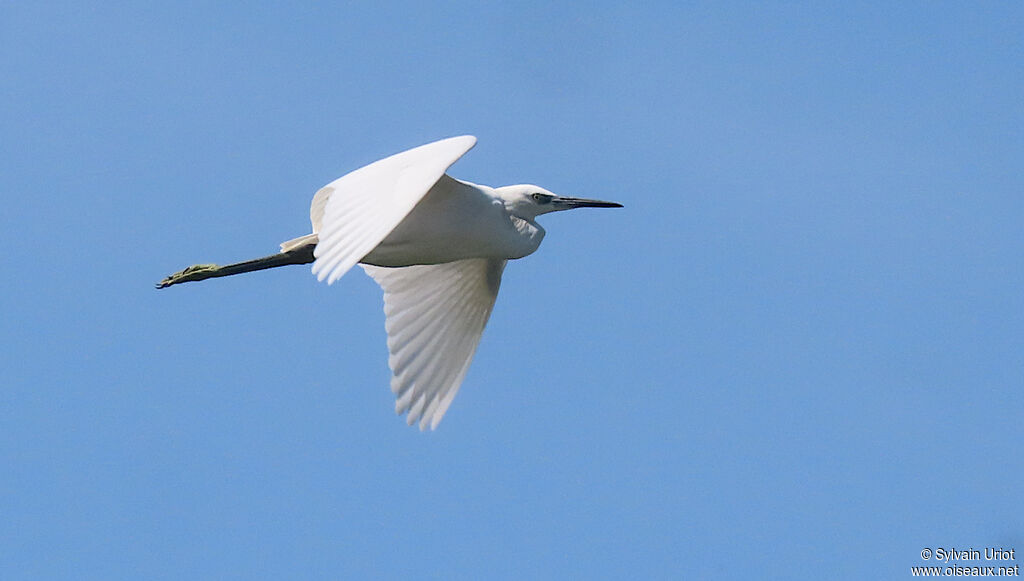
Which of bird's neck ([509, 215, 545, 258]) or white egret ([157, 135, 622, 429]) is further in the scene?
bird's neck ([509, 215, 545, 258])

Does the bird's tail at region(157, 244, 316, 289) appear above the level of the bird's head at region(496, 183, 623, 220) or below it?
below

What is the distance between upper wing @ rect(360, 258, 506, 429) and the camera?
1395cm

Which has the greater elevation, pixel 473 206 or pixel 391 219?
pixel 473 206

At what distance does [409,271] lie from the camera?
14.5m

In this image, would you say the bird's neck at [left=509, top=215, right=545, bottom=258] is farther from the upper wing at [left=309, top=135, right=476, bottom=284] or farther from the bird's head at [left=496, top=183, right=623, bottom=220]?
the upper wing at [left=309, top=135, right=476, bottom=284]

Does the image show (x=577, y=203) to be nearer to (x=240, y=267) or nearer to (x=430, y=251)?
(x=430, y=251)

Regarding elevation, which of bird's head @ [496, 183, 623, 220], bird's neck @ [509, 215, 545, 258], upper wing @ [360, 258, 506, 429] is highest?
bird's head @ [496, 183, 623, 220]

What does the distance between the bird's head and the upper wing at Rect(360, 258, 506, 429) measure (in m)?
0.93

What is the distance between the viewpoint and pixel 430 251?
13.0m

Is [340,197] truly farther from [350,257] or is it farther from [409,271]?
[409,271]

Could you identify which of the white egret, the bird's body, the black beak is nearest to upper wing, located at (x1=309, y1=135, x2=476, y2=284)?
the white egret

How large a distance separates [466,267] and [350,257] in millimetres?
4301

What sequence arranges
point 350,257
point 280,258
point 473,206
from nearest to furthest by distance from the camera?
point 350,257 → point 473,206 → point 280,258

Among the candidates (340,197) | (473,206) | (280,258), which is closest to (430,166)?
(340,197)
